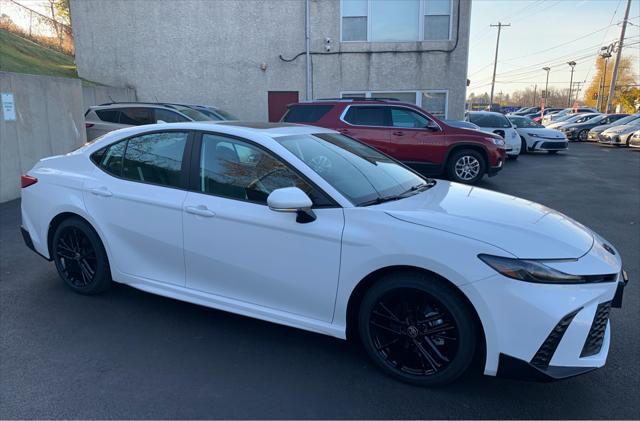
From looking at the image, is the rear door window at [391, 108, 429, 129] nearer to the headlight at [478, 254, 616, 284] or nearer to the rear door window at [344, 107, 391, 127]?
the rear door window at [344, 107, 391, 127]

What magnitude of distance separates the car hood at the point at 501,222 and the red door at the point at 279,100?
1278cm

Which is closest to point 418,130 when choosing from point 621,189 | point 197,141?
point 621,189

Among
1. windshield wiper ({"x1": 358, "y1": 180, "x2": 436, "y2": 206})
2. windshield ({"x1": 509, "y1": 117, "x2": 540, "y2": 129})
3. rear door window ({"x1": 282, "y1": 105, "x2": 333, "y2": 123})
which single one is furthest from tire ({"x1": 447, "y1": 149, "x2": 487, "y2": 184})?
windshield ({"x1": 509, "y1": 117, "x2": 540, "y2": 129})

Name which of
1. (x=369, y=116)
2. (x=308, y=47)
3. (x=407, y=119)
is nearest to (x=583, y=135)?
(x=308, y=47)

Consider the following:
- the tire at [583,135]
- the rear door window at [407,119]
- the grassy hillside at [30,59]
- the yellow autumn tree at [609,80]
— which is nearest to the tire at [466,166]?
the rear door window at [407,119]

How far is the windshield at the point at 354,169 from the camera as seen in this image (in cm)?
324

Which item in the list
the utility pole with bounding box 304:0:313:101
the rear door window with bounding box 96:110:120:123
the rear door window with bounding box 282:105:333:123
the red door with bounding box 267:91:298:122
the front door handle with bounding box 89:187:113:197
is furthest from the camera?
the red door with bounding box 267:91:298:122

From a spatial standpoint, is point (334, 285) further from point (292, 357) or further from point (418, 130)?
point (418, 130)

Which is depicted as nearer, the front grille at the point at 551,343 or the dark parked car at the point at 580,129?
the front grille at the point at 551,343

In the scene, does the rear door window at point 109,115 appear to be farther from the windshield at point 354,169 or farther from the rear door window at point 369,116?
the windshield at point 354,169

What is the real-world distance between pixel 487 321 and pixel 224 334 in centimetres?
194

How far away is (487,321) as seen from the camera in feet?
8.43

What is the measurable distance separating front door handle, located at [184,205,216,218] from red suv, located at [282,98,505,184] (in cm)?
657

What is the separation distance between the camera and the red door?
15680mm
